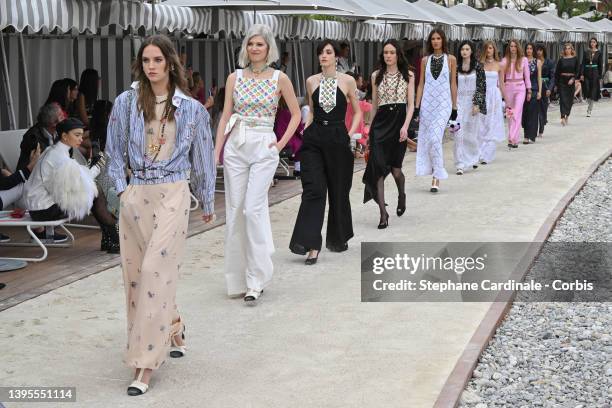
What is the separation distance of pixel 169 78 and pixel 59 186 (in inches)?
134

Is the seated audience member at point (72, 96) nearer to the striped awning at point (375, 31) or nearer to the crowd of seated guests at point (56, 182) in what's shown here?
the crowd of seated guests at point (56, 182)

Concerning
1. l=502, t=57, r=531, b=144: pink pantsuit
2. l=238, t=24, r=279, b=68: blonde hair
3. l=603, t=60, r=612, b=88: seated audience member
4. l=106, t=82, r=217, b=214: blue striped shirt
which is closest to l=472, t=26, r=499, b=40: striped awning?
l=502, t=57, r=531, b=144: pink pantsuit

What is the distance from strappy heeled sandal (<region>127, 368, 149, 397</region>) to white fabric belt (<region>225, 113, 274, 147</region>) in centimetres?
238

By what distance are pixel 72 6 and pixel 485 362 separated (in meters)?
4.94

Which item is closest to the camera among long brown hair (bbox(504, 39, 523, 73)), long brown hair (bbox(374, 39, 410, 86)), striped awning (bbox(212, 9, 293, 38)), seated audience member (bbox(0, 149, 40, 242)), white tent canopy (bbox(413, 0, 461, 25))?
seated audience member (bbox(0, 149, 40, 242))

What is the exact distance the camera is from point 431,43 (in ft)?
40.2

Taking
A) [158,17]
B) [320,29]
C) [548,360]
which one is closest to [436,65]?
[158,17]

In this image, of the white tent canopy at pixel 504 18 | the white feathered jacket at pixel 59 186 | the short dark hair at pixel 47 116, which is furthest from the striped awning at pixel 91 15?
the white tent canopy at pixel 504 18

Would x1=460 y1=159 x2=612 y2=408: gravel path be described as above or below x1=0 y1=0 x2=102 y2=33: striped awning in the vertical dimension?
below

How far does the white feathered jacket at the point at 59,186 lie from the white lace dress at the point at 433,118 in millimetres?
4629

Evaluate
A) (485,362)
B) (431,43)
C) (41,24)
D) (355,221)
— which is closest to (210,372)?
(485,362)

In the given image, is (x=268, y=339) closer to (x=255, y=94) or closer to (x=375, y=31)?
(x=255, y=94)

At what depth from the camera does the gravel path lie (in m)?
5.85

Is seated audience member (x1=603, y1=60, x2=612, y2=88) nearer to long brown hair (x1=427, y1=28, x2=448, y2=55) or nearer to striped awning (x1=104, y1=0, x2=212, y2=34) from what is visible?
long brown hair (x1=427, y1=28, x2=448, y2=55)
